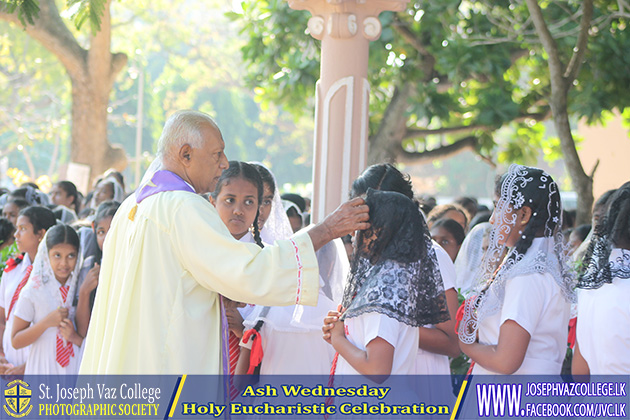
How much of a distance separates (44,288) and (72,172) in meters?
8.59

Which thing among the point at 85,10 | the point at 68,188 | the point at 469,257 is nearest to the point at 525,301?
the point at 469,257

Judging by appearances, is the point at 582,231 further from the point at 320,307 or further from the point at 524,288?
the point at 524,288

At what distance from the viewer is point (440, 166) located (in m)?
56.9

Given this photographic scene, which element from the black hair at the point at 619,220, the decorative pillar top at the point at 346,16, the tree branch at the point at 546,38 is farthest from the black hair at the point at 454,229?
the black hair at the point at 619,220

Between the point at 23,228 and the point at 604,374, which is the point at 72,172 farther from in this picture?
the point at 604,374

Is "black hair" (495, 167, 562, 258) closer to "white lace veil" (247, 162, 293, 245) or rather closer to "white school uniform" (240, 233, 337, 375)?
"white school uniform" (240, 233, 337, 375)

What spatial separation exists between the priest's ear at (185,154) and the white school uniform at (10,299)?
2.72m

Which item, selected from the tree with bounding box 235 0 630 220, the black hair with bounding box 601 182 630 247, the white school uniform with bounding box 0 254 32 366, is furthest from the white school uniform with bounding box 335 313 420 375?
the tree with bounding box 235 0 630 220

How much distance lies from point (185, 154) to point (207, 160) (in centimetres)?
10

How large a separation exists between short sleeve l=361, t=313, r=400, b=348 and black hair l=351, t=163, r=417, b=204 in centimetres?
81

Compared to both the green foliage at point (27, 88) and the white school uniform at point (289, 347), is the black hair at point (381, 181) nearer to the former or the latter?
the white school uniform at point (289, 347)

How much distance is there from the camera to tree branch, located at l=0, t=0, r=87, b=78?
12531 mm

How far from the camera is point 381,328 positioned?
3.03 metres

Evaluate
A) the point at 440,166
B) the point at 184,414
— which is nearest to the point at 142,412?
the point at 184,414
